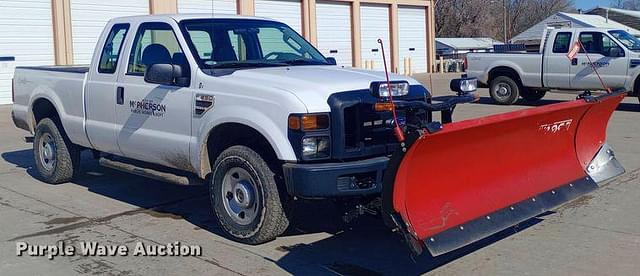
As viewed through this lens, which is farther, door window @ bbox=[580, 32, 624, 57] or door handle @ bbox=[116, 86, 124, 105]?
door window @ bbox=[580, 32, 624, 57]

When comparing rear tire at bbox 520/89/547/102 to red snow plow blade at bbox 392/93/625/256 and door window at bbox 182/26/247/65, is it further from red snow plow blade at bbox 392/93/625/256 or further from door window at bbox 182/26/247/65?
door window at bbox 182/26/247/65

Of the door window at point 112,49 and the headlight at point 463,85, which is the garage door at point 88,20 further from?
the headlight at point 463,85

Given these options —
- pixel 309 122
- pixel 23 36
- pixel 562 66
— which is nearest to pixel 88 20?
pixel 23 36

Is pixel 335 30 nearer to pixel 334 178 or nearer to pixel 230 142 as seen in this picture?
pixel 230 142

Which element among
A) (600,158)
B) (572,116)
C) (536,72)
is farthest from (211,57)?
(536,72)

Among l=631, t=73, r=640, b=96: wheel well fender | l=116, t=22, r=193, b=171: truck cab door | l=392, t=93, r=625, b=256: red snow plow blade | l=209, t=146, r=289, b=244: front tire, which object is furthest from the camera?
l=631, t=73, r=640, b=96: wheel well fender

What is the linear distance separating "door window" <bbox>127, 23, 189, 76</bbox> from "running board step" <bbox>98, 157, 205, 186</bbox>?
37.1 inches

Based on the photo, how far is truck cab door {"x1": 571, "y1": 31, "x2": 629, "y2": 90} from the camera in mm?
15766

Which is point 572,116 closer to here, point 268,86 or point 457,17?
point 268,86

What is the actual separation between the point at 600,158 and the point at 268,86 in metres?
3.13

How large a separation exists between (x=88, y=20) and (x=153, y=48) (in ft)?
56.0

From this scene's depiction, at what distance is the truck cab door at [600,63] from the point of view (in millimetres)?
15766

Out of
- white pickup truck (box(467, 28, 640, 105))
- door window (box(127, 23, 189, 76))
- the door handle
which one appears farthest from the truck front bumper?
white pickup truck (box(467, 28, 640, 105))

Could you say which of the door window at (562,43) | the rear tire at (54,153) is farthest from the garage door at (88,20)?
the rear tire at (54,153)
